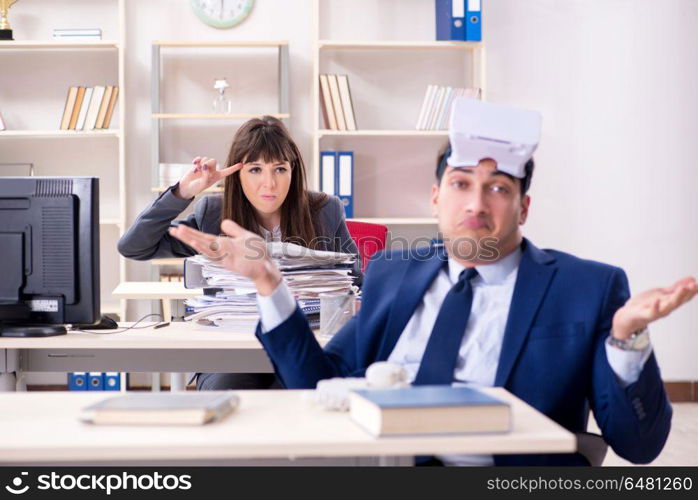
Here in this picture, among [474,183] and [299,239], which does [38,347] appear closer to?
[299,239]

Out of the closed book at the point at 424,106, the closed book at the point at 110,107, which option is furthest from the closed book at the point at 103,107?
the closed book at the point at 424,106

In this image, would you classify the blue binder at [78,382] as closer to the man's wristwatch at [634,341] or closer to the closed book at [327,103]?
the closed book at [327,103]

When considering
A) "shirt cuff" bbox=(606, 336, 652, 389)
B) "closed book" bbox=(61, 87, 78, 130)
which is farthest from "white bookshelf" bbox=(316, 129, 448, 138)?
"shirt cuff" bbox=(606, 336, 652, 389)

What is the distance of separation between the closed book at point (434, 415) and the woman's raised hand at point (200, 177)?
1.80 metres

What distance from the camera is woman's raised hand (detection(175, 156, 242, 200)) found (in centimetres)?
285

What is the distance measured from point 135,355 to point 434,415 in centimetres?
135

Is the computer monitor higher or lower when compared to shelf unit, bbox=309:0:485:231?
lower

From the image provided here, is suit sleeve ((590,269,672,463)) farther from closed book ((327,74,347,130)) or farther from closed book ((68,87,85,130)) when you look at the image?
closed book ((68,87,85,130))

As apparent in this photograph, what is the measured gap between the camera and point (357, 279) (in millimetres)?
2674

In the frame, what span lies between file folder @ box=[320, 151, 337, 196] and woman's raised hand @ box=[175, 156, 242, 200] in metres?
1.59

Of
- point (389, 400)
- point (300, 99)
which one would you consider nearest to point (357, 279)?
point (389, 400)

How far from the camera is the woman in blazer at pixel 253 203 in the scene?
289cm

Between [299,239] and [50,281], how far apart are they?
93 cm

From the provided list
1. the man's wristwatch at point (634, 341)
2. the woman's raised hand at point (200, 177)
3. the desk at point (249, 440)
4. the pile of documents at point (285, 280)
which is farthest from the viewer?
the woman's raised hand at point (200, 177)
